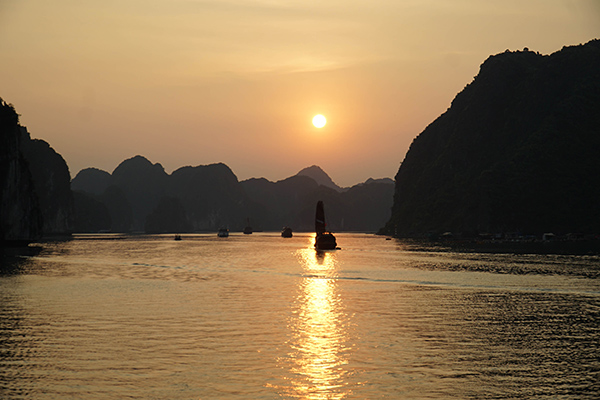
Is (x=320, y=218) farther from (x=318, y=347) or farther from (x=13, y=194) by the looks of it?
(x=318, y=347)

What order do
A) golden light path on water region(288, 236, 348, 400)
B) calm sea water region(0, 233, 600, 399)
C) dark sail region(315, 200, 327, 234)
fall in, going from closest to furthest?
golden light path on water region(288, 236, 348, 400), calm sea water region(0, 233, 600, 399), dark sail region(315, 200, 327, 234)

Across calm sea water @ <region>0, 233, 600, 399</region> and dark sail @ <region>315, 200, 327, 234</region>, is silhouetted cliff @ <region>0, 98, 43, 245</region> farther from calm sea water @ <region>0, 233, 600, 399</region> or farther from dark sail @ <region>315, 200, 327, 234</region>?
calm sea water @ <region>0, 233, 600, 399</region>

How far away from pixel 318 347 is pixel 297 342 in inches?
66.5

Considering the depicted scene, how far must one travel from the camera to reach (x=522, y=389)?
2297 cm

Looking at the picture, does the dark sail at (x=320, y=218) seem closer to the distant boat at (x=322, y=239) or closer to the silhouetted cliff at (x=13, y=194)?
the distant boat at (x=322, y=239)

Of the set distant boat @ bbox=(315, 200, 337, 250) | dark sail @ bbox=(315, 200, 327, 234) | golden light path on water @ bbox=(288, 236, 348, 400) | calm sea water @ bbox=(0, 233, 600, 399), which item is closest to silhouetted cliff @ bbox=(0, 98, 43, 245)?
distant boat @ bbox=(315, 200, 337, 250)

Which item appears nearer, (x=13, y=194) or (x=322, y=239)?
(x=13, y=194)

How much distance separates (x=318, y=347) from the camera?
103 ft

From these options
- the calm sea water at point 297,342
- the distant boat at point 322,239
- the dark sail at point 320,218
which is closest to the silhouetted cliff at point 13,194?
the distant boat at point 322,239

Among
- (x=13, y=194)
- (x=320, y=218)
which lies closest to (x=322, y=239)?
(x=320, y=218)

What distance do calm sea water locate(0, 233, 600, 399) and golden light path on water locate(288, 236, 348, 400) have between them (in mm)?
82

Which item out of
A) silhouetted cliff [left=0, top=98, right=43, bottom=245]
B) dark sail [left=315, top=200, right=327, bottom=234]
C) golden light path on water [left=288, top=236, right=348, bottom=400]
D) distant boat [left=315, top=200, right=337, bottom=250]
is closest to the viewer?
golden light path on water [left=288, top=236, right=348, bottom=400]

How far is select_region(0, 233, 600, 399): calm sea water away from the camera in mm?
23391

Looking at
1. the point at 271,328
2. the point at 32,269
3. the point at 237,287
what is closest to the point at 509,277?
the point at 237,287
